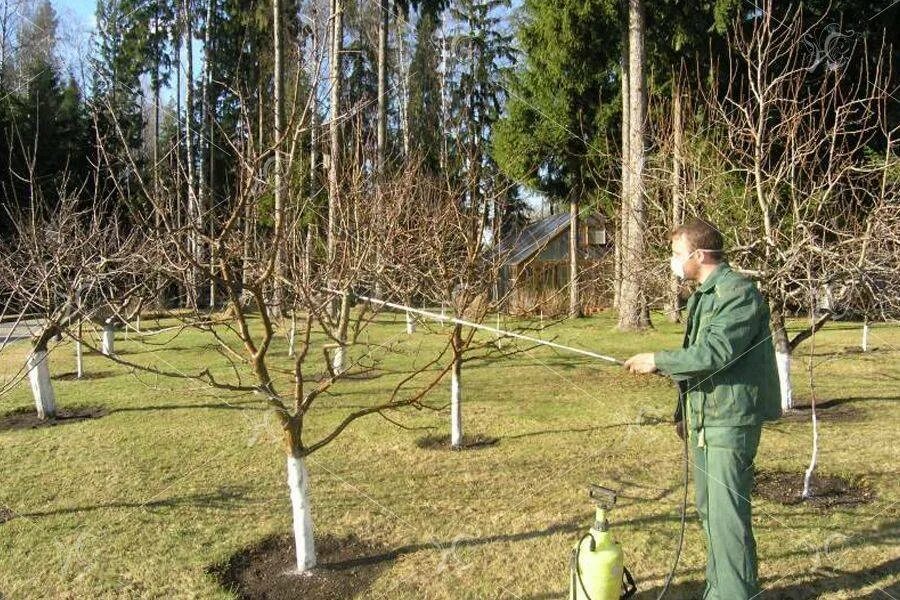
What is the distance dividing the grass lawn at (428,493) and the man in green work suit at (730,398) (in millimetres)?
582

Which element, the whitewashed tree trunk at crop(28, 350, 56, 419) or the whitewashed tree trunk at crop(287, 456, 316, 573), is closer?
the whitewashed tree trunk at crop(287, 456, 316, 573)

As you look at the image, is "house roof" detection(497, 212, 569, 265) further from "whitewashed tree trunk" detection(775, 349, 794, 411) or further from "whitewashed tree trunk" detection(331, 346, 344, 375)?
"whitewashed tree trunk" detection(775, 349, 794, 411)

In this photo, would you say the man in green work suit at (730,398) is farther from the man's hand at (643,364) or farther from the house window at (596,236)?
the house window at (596,236)

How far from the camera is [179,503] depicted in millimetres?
4770

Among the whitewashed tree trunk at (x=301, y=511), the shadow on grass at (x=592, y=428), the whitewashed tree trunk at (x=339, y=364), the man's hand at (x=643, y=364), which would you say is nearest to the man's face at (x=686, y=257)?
the man's hand at (x=643, y=364)

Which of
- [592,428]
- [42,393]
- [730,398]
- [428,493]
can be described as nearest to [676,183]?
[592,428]

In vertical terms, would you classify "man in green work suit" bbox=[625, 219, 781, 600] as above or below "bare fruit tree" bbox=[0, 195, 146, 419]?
below

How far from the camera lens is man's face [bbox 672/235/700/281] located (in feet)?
9.88

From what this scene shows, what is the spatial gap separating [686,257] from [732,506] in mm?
1077

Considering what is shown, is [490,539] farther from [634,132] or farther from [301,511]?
[634,132]

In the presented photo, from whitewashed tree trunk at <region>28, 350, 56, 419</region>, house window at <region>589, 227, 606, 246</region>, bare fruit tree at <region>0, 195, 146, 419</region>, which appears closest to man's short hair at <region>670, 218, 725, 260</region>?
bare fruit tree at <region>0, 195, 146, 419</region>

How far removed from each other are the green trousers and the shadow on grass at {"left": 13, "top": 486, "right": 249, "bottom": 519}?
3222mm

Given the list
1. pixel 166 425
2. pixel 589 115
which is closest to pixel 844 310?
pixel 166 425

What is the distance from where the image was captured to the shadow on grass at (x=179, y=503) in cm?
464
